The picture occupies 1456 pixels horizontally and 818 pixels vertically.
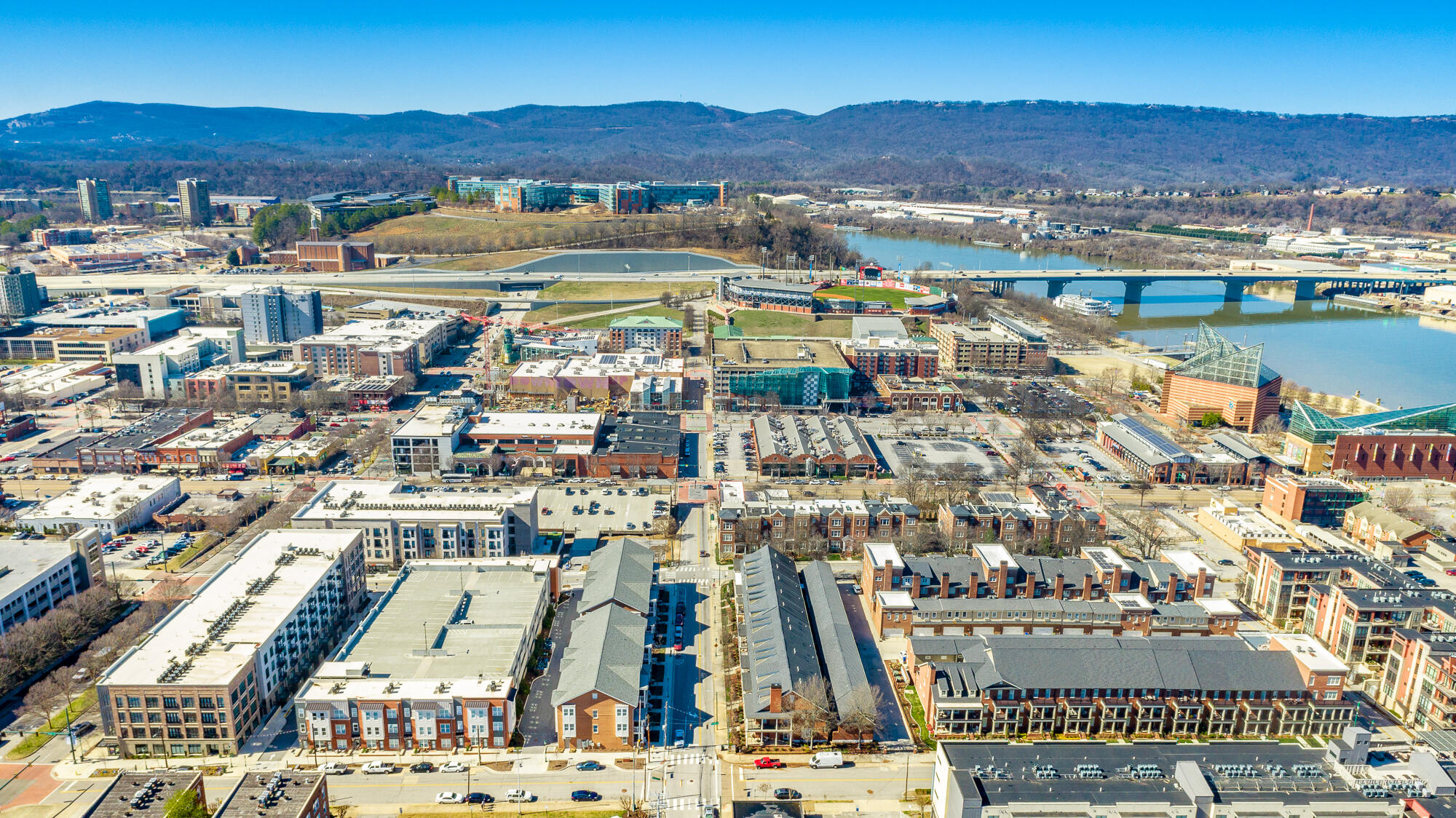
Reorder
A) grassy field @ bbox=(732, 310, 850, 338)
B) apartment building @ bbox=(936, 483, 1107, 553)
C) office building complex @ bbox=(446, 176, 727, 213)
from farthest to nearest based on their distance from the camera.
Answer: office building complex @ bbox=(446, 176, 727, 213) → grassy field @ bbox=(732, 310, 850, 338) → apartment building @ bbox=(936, 483, 1107, 553)

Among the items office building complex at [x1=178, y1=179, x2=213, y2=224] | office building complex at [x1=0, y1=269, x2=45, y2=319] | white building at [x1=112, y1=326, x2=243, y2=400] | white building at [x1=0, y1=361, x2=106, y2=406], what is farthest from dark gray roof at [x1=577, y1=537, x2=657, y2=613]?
office building complex at [x1=178, y1=179, x2=213, y2=224]

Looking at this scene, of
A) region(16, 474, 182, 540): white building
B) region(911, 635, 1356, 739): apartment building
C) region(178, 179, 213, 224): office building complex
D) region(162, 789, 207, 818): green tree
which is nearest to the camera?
region(162, 789, 207, 818): green tree

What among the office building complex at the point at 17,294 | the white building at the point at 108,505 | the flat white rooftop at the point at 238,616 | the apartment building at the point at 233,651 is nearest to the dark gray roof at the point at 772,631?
the apartment building at the point at 233,651

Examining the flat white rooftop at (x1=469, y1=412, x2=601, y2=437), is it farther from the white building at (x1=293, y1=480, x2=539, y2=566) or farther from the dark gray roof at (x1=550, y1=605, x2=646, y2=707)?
the dark gray roof at (x1=550, y1=605, x2=646, y2=707)

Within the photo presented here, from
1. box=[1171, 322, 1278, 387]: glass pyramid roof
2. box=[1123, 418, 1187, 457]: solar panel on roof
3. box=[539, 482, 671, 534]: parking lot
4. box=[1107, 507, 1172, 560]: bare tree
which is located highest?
box=[1171, 322, 1278, 387]: glass pyramid roof

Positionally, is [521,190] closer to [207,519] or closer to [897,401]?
[897,401]

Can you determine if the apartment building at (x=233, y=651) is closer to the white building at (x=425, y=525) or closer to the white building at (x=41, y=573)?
the white building at (x=425, y=525)

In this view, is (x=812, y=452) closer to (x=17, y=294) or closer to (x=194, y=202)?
(x=17, y=294)

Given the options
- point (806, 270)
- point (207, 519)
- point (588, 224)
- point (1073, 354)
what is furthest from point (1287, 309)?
point (207, 519)
